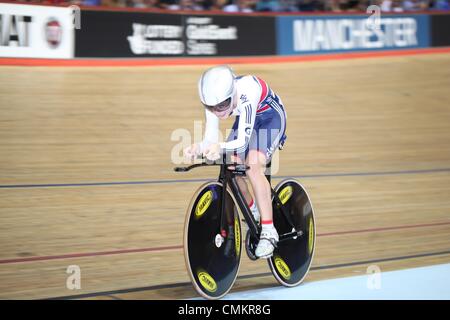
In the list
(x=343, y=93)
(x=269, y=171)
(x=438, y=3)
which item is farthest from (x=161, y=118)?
(x=438, y=3)

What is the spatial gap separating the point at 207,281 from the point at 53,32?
7045 millimetres

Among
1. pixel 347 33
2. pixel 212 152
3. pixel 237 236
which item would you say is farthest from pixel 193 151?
pixel 347 33

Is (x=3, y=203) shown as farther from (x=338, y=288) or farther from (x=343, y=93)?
(x=343, y=93)

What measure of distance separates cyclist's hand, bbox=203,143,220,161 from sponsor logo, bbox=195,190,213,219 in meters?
0.21

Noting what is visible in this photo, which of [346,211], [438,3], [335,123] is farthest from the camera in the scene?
[438,3]

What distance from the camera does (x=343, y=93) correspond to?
36.0 feet

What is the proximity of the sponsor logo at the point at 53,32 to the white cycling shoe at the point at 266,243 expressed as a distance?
6.90 meters

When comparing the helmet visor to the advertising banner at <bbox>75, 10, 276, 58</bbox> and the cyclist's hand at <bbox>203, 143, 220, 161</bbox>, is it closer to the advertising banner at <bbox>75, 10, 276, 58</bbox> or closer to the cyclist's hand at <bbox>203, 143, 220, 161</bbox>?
the cyclist's hand at <bbox>203, 143, 220, 161</bbox>

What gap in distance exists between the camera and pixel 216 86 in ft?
11.5

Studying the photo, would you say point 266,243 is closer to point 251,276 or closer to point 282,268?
point 282,268

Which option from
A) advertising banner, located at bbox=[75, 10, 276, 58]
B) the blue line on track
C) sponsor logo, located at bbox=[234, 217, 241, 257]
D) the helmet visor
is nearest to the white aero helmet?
the helmet visor

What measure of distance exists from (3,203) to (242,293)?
8.29 ft

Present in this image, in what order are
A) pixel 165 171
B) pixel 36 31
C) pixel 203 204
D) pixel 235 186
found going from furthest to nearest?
pixel 36 31, pixel 165 171, pixel 235 186, pixel 203 204

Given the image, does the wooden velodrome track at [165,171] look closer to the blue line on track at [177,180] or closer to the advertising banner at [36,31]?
the blue line on track at [177,180]
